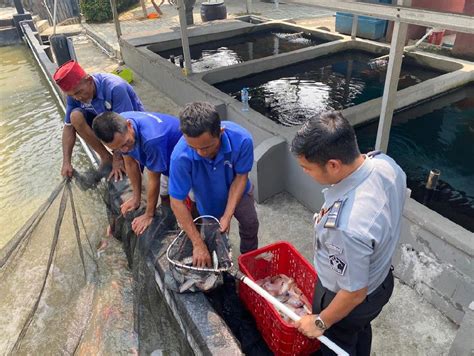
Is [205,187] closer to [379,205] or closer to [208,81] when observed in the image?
[379,205]

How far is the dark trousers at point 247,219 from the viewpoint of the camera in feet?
10.9

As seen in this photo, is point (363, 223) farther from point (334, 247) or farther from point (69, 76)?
point (69, 76)

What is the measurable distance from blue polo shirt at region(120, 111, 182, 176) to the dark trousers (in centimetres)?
75

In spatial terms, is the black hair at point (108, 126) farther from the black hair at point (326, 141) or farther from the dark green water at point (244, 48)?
the dark green water at point (244, 48)

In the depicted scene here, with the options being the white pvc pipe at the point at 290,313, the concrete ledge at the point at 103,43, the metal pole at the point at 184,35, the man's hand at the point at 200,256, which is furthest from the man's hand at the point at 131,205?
the concrete ledge at the point at 103,43

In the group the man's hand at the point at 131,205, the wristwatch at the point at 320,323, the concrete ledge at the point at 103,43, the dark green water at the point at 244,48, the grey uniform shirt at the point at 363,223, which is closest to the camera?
the grey uniform shirt at the point at 363,223

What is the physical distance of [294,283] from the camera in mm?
2990

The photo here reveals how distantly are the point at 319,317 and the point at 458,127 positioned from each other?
5.58m

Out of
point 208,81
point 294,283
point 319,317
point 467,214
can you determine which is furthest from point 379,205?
point 208,81

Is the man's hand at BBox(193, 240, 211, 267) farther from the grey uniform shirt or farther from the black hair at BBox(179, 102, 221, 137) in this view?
the grey uniform shirt

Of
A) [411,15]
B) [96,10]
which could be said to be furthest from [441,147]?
[96,10]

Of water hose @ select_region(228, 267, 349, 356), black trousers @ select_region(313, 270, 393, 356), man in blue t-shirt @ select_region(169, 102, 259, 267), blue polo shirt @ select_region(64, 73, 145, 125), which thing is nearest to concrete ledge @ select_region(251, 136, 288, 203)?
man in blue t-shirt @ select_region(169, 102, 259, 267)

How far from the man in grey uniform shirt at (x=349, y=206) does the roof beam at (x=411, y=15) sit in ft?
4.71

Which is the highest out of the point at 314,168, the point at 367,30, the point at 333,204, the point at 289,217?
the point at 314,168
